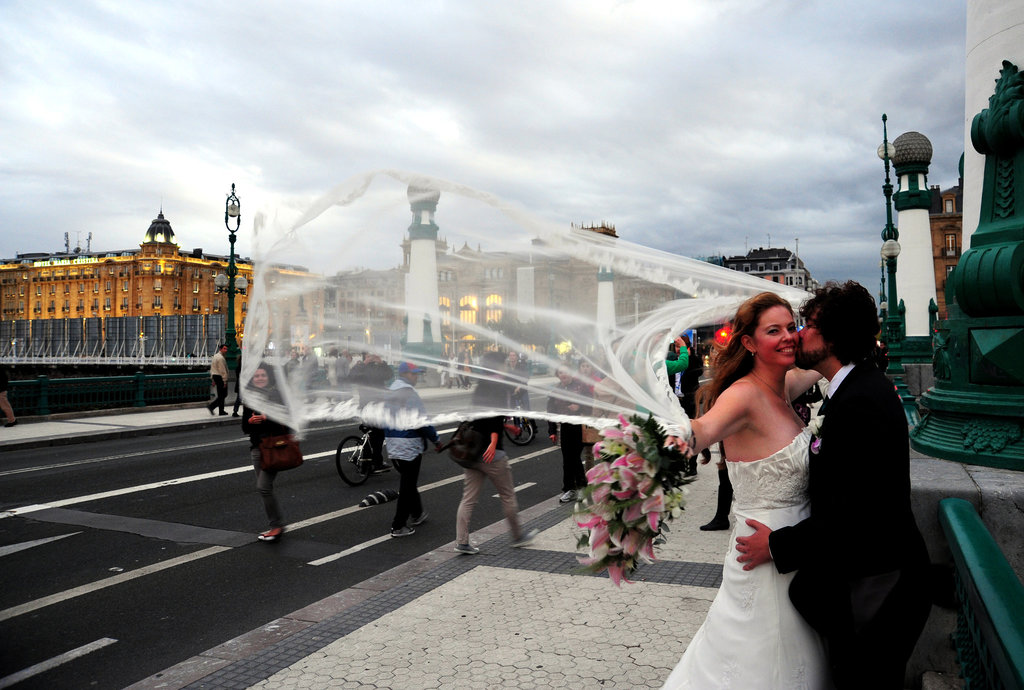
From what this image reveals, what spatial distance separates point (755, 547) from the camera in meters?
2.57

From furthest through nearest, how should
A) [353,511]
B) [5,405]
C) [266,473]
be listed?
[5,405], [353,511], [266,473]

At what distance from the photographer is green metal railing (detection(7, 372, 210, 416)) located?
19.5m

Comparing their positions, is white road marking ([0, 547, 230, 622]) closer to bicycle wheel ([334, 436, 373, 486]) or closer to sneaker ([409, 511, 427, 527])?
sneaker ([409, 511, 427, 527])

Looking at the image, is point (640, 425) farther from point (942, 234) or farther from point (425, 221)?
point (942, 234)

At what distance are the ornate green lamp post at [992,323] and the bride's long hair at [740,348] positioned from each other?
1930 mm

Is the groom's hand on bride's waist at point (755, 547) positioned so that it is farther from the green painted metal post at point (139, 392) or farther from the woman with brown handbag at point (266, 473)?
the green painted metal post at point (139, 392)

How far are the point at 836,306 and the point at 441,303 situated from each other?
2.01 meters

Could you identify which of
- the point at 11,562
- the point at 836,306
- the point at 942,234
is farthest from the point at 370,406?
the point at 942,234

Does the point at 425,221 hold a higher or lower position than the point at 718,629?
higher

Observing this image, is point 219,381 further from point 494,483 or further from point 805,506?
point 805,506

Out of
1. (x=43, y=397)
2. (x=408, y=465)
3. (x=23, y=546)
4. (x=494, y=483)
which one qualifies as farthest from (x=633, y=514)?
(x=43, y=397)

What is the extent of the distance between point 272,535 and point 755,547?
21.1 ft

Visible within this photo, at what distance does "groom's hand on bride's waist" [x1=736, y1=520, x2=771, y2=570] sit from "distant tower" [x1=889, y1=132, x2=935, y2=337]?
1044 inches

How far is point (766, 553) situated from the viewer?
2555 millimetres
